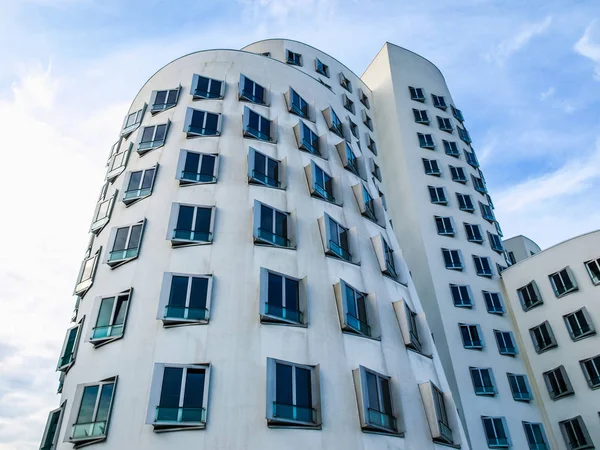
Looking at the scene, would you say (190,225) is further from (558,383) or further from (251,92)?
(558,383)

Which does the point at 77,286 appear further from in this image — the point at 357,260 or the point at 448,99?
the point at 448,99

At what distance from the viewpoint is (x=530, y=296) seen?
1350 inches

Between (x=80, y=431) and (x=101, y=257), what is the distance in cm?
834

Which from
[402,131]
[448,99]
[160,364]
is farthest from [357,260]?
[448,99]

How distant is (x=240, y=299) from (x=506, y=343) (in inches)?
978

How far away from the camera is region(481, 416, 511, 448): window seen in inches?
1104

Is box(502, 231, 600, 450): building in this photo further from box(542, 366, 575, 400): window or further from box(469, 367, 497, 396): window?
box(469, 367, 497, 396): window

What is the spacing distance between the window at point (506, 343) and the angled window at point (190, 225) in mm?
24931

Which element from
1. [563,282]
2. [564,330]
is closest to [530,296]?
[563,282]

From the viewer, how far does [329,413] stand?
51.2ft

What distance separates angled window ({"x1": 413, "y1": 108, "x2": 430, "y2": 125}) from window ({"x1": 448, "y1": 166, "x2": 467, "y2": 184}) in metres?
6.06

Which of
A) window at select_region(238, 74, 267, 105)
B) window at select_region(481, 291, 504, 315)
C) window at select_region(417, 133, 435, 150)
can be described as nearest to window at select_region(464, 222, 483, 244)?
window at select_region(481, 291, 504, 315)

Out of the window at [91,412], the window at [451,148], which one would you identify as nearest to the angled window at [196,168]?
the window at [91,412]

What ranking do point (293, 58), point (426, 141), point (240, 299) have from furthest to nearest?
point (426, 141) → point (293, 58) → point (240, 299)
